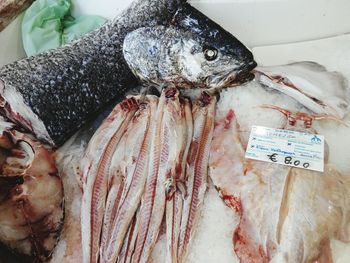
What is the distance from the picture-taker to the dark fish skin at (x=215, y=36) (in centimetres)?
230

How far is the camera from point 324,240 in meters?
1.82

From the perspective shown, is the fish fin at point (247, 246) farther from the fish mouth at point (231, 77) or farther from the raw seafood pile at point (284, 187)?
the fish mouth at point (231, 77)

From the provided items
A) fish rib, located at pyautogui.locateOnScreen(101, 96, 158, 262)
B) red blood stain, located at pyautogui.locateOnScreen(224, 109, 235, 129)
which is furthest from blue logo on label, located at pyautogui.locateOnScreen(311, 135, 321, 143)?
fish rib, located at pyautogui.locateOnScreen(101, 96, 158, 262)

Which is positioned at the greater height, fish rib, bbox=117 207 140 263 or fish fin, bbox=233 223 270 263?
fish rib, bbox=117 207 140 263

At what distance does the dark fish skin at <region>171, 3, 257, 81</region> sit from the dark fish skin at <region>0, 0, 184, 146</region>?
18cm

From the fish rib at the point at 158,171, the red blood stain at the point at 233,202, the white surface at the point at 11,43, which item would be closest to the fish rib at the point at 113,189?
the fish rib at the point at 158,171

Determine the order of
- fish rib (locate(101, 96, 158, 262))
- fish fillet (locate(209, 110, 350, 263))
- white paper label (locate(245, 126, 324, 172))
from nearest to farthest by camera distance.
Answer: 1. fish fillet (locate(209, 110, 350, 263))
2. fish rib (locate(101, 96, 158, 262))
3. white paper label (locate(245, 126, 324, 172))

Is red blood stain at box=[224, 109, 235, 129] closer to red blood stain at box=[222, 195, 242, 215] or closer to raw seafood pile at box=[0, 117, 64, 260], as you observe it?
red blood stain at box=[222, 195, 242, 215]

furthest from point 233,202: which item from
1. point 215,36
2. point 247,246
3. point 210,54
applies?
point 215,36

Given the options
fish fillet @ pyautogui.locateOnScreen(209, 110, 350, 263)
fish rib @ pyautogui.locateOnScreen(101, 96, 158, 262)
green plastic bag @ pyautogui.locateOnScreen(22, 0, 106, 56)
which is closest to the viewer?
fish fillet @ pyautogui.locateOnScreen(209, 110, 350, 263)

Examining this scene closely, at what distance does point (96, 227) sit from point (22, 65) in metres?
0.94

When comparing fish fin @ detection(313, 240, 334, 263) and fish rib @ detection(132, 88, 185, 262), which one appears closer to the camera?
fish fin @ detection(313, 240, 334, 263)

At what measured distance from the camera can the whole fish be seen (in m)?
2.29

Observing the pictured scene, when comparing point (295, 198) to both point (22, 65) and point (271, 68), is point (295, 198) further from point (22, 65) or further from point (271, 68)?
point (22, 65)
